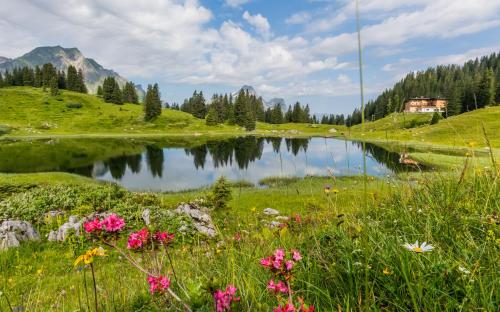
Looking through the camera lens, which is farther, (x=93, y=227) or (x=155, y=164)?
(x=155, y=164)

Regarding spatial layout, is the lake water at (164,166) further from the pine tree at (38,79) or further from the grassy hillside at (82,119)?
the pine tree at (38,79)

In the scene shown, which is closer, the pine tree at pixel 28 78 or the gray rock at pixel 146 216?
the gray rock at pixel 146 216

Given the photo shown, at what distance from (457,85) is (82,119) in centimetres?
16377

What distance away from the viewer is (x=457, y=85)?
124 meters

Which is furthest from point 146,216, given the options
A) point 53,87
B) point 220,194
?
point 53,87

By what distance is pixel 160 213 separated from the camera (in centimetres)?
1279

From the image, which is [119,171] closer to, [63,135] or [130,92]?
[63,135]

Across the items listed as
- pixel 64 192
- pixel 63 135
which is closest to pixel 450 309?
pixel 64 192

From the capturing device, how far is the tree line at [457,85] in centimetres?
9500

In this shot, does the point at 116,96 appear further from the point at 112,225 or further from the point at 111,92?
the point at 112,225

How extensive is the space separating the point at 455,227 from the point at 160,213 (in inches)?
463

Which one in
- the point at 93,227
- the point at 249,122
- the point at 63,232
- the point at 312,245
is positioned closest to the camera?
the point at 93,227

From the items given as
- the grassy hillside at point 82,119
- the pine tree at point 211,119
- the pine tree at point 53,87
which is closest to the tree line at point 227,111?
the pine tree at point 211,119

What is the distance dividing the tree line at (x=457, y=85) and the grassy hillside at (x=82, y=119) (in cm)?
4618
